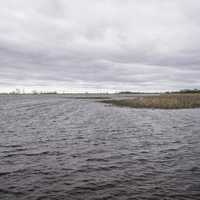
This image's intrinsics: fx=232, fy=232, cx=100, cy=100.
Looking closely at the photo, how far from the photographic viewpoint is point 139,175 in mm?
12320

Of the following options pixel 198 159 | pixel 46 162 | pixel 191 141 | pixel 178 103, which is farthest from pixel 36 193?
pixel 178 103

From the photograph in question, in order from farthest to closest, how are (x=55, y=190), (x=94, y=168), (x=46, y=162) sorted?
(x=46, y=162), (x=94, y=168), (x=55, y=190)

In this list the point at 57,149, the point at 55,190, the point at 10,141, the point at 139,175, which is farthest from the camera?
the point at 10,141

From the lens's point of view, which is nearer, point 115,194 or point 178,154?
point 115,194

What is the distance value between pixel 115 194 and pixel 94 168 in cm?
369

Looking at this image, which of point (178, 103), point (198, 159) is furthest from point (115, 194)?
point (178, 103)

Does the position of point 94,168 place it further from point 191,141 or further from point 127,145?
point 191,141

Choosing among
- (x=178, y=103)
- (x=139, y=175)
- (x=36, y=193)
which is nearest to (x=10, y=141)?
(x=36, y=193)

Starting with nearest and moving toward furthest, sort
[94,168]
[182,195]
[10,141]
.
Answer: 1. [182,195]
2. [94,168]
3. [10,141]

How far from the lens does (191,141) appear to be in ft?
67.8

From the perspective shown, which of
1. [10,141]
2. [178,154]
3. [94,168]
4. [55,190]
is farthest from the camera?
[10,141]

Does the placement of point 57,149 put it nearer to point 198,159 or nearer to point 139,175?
point 139,175

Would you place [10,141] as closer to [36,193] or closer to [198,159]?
[36,193]

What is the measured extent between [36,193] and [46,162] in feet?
15.0
